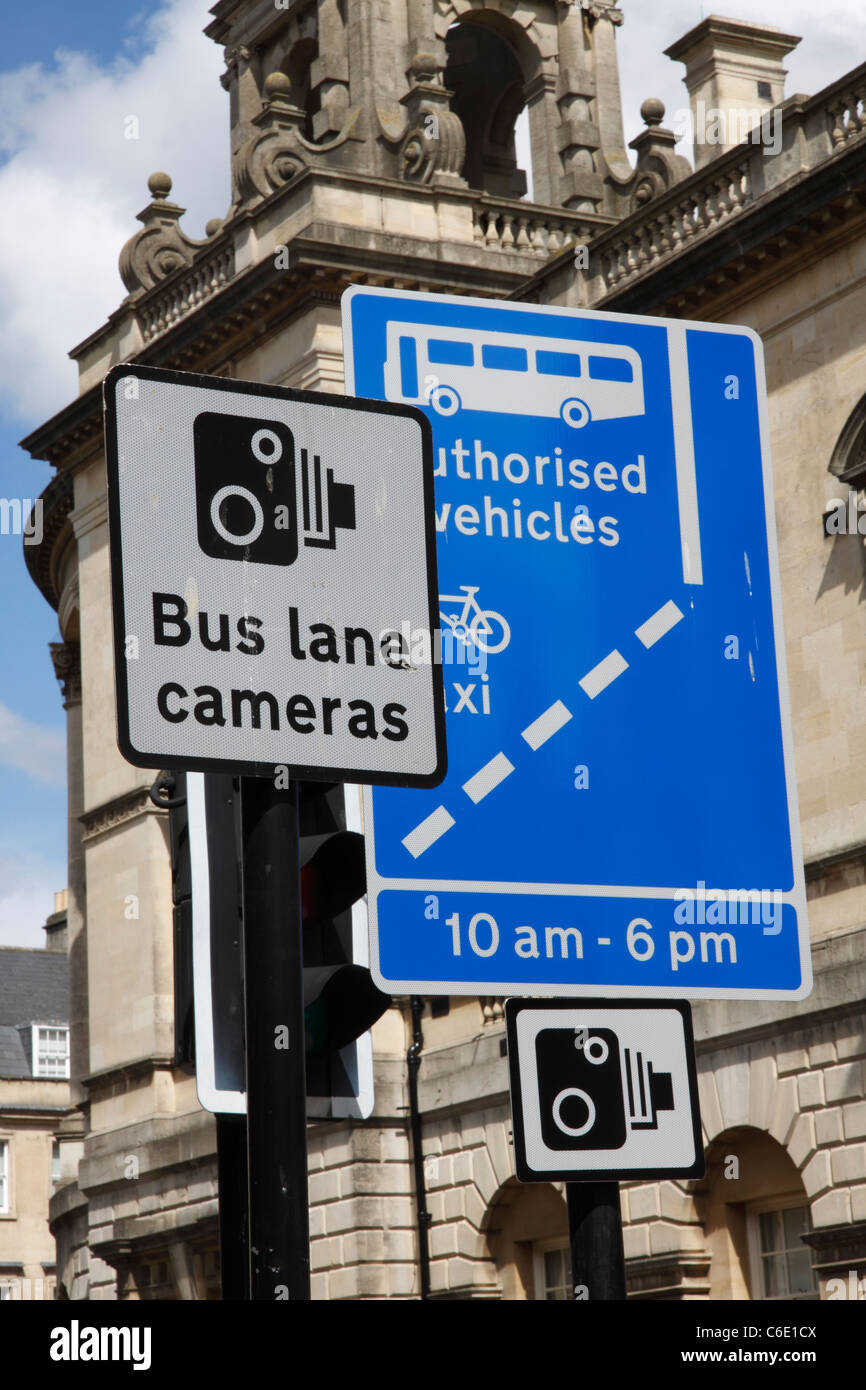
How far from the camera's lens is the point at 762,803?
4.23 metres

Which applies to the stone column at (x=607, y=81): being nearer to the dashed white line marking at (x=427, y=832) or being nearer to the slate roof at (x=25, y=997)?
the dashed white line marking at (x=427, y=832)

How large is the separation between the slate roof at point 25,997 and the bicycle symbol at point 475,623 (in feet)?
203

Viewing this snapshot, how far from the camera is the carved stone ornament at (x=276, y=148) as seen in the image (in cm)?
3147

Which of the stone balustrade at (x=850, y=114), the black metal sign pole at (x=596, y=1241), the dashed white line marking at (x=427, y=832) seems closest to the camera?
the black metal sign pole at (x=596, y=1241)

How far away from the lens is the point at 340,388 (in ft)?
94.8

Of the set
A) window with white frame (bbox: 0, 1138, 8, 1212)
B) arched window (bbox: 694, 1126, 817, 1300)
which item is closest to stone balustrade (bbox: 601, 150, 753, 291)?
arched window (bbox: 694, 1126, 817, 1300)

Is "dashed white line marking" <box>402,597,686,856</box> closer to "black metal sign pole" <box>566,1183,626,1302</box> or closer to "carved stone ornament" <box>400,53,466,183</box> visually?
"black metal sign pole" <box>566,1183,626,1302</box>

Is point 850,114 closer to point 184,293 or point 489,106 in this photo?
point 184,293

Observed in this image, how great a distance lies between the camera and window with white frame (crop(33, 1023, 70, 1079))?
64438mm

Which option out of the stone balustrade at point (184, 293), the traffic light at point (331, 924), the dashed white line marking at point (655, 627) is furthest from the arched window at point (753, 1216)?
the dashed white line marking at point (655, 627)

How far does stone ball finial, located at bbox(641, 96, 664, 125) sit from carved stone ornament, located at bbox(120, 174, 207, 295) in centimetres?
710

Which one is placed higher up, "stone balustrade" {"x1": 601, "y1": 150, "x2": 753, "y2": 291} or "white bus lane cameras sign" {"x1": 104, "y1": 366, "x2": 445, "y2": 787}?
"stone balustrade" {"x1": 601, "y1": 150, "x2": 753, "y2": 291}

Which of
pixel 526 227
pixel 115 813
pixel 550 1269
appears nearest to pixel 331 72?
pixel 526 227
